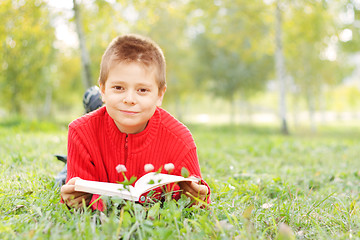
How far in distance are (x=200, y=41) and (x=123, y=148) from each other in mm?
17585

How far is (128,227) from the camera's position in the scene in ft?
4.75

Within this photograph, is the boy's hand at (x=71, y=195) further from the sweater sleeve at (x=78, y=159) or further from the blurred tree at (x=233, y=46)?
the blurred tree at (x=233, y=46)

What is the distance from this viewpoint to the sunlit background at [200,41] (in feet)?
27.9

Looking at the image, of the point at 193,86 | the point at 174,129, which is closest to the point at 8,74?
the point at 193,86

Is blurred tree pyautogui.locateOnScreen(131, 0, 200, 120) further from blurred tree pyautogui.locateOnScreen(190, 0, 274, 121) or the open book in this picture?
the open book

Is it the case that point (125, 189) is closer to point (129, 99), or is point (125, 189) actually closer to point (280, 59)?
point (129, 99)

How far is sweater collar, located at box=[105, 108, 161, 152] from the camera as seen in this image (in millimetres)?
1918

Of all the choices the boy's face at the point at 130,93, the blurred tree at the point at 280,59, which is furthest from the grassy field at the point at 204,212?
the blurred tree at the point at 280,59

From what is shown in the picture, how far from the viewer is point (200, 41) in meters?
18.7

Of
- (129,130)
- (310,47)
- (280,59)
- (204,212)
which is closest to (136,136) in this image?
(129,130)

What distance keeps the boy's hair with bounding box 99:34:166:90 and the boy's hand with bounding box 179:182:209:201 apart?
612 mm

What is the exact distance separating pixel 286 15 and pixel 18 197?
39.2ft

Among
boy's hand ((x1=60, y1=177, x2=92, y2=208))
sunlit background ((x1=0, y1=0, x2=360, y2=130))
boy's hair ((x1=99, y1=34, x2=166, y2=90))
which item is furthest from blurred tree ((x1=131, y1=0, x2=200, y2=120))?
boy's hand ((x1=60, y1=177, x2=92, y2=208))

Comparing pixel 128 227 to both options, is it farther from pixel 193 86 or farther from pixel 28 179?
pixel 193 86
